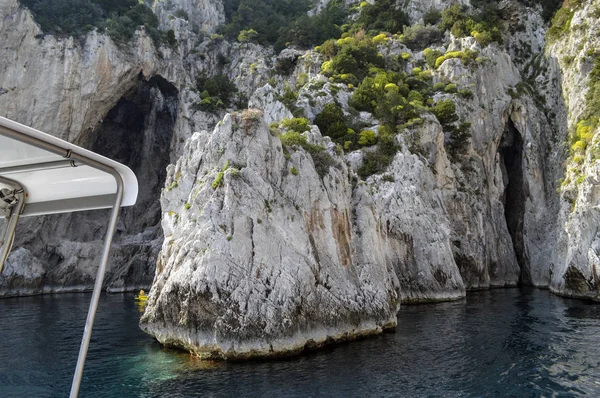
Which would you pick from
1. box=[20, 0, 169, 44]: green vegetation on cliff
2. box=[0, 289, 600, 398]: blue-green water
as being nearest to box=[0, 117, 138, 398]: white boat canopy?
box=[0, 289, 600, 398]: blue-green water

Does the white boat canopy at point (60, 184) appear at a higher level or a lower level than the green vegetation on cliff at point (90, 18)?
lower

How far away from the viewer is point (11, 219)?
4434mm

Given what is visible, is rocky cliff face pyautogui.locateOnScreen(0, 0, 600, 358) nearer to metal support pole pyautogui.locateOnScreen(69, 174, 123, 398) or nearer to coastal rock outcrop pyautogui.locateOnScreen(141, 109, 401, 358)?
coastal rock outcrop pyautogui.locateOnScreen(141, 109, 401, 358)

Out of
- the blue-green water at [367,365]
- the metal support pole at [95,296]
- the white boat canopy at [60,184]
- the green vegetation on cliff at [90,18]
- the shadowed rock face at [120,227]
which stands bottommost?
the blue-green water at [367,365]

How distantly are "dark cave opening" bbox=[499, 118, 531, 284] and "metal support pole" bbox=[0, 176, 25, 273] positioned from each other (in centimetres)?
5245

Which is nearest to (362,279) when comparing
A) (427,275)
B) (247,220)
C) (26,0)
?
(247,220)

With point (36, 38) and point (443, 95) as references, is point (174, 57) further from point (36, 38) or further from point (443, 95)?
point (443, 95)

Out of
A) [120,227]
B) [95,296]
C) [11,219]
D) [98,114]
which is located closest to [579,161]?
[95,296]

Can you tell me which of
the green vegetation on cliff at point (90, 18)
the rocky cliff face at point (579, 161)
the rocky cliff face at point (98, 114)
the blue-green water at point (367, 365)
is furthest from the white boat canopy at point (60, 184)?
the green vegetation on cliff at point (90, 18)

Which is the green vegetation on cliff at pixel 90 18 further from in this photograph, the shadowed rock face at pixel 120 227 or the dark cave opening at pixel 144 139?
the dark cave opening at pixel 144 139

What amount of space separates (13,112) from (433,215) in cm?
4625

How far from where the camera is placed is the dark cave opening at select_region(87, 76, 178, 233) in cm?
6066

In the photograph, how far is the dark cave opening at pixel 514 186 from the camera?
50562 millimetres

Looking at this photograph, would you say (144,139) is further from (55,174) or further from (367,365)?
(55,174)
